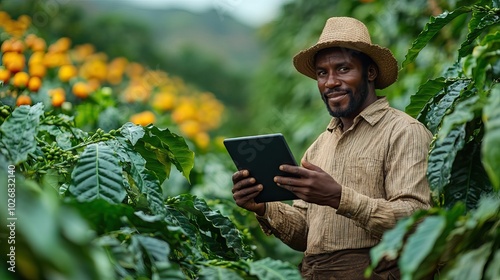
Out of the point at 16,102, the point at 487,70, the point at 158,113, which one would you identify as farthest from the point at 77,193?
the point at 158,113

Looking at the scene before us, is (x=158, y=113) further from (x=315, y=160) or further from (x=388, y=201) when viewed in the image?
(x=388, y=201)

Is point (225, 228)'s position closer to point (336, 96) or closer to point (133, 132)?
point (133, 132)

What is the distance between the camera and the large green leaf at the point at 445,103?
2.25m

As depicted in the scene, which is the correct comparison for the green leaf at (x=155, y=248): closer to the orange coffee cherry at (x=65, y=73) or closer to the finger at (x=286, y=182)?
the finger at (x=286, y=182)

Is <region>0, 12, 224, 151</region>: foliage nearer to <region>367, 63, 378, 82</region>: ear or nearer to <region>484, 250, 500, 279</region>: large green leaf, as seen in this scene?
<region>367, 63, 378, 82</region>: ear

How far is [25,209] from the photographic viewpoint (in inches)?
47.5

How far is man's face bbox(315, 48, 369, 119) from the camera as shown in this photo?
2.53m

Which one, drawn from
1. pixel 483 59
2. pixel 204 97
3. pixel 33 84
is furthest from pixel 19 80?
pixel 204 97

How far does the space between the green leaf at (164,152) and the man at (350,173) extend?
0.18 meters

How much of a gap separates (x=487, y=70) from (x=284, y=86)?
740 cm

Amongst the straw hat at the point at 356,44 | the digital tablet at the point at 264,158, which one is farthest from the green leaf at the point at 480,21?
the digital tablet at the point at 264,158

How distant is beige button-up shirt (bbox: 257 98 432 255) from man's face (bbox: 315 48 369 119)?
0.18 ft

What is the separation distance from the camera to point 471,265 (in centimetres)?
160

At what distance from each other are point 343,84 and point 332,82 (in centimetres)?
4
